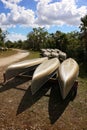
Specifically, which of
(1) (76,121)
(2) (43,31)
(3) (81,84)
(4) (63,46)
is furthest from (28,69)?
(2) (43,31)

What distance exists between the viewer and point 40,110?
24.2ft

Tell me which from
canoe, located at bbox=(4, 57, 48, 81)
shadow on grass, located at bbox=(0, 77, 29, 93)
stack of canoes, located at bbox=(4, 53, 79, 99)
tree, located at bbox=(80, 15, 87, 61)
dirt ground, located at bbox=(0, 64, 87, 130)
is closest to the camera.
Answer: dirt ground, located at bbox=(0, 64, 87, 130)

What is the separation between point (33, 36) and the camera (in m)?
76.5

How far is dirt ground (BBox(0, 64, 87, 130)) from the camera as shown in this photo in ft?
20.9

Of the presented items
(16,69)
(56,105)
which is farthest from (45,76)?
(16,69)

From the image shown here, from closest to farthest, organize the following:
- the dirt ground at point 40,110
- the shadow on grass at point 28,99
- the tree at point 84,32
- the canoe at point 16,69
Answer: the dirt ground at point 40,110, the shadow on grass at point 28,99, the canoe at point 16,69, the tree at point 84,32

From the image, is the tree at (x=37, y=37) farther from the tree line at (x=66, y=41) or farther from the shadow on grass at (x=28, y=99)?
the shadow on grass at (x=28, y=99)

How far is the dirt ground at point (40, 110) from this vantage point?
636cm

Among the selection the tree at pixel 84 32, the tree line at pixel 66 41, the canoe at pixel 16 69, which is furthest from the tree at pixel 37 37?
the canoe at pixel 16 69

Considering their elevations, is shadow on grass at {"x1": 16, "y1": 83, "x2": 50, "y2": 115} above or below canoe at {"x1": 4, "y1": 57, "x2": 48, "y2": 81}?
below

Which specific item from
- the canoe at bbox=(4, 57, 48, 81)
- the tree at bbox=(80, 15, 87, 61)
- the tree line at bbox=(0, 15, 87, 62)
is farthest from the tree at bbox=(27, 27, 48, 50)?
the canoe at bbox=(4, 57, 48, 81)

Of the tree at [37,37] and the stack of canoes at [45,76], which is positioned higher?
the stack of canoes at [45,76]

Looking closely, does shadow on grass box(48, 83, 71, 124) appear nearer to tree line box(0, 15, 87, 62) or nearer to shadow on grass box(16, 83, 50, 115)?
shadow on grass box(16, 83, 50, 115)

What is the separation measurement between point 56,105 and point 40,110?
88 cm
